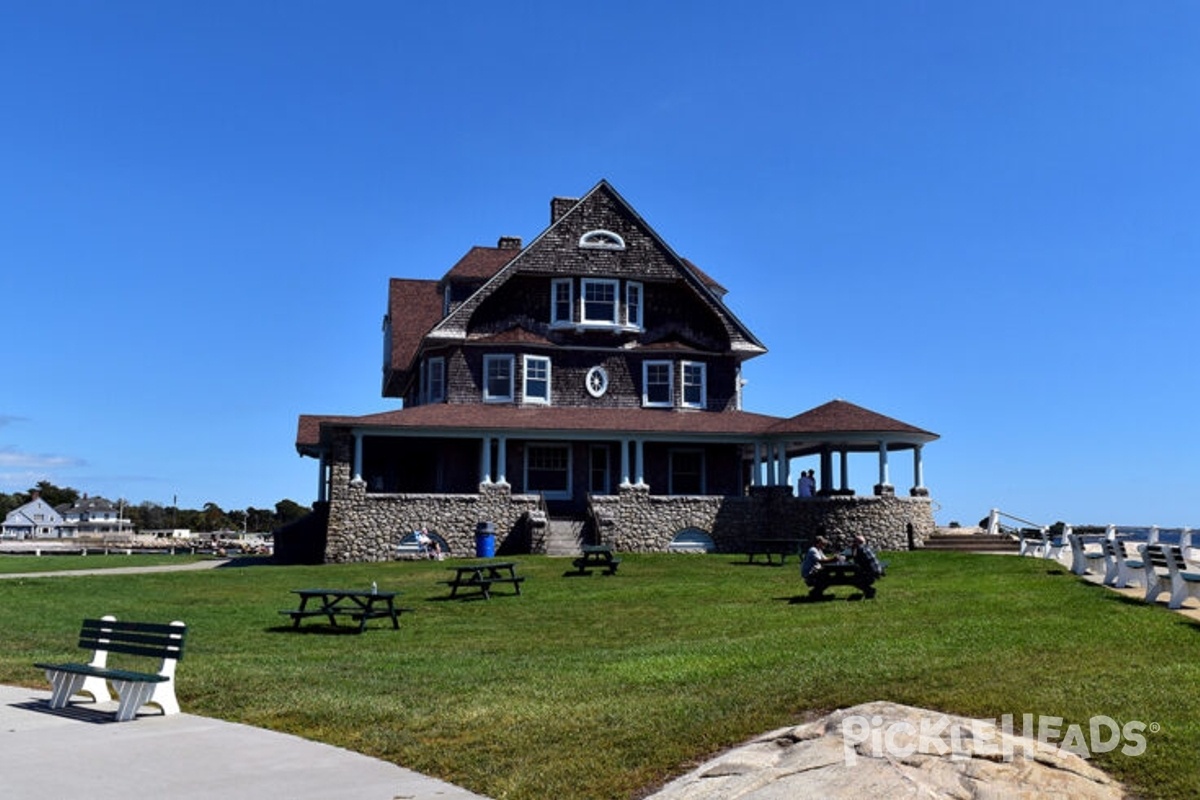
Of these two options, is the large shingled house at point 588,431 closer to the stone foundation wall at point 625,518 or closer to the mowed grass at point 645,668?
the stone foundation wall at point 625,518

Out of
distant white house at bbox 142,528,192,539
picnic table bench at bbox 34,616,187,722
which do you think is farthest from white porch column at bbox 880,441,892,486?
distant white house at bbox 142,528,192,539

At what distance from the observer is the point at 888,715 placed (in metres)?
8.82

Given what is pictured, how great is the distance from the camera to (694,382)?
1583 inches

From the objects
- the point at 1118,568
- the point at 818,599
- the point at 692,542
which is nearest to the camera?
the point at 818,599

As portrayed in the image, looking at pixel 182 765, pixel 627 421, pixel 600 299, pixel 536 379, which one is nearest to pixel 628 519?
pixel 627 421

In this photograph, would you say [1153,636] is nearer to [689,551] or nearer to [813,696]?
[813,696]

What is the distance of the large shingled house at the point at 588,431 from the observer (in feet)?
116

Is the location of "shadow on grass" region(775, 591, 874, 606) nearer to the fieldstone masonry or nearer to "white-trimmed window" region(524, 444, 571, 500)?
the fieldstone masonry

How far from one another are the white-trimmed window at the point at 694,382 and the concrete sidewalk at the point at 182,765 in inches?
1173

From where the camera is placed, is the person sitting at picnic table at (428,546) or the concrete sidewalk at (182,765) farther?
the person sitting at picnic table at (428,546)

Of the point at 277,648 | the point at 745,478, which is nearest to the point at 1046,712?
the point at 277,648

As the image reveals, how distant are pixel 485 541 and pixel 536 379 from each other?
664 centimetres

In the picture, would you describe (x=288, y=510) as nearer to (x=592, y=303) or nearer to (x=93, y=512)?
(x=93, y=512)

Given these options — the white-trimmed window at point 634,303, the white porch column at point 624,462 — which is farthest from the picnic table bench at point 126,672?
the white-trimmed window at point 634,303
